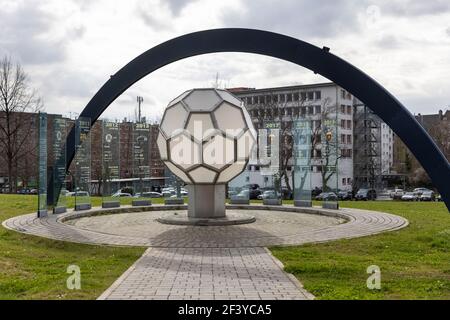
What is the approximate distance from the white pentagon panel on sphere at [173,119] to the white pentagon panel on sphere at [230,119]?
3.66 ft

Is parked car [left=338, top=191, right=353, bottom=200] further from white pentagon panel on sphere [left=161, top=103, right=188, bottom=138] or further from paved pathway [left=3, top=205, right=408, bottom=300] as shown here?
white pentagon panel on sphere [left=161, top=103, right=188, bottom=138]

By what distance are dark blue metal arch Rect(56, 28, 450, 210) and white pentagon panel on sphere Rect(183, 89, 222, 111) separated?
1450 mm

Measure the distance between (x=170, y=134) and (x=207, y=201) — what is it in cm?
261

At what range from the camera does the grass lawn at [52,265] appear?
721 cm

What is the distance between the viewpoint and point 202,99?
15.6 m

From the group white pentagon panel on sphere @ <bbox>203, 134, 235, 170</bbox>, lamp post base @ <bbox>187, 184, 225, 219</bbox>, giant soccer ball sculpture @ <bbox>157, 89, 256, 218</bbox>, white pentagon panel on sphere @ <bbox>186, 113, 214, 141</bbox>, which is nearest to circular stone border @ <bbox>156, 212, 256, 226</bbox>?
lamp post base @ <bbox>187, 184, 225, 219</bbox>

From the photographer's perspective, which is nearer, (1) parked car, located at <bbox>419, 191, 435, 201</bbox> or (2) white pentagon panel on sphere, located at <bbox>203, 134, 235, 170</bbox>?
(2) white pentagon panel on sphere, located at <bbox>203, 134, 235, 170</bbox>

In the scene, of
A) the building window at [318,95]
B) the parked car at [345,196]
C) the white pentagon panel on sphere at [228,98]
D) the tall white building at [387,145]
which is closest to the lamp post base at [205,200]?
the white pentagon panel on sphere at [228,98]

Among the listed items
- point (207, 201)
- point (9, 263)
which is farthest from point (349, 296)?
point (207, 201)

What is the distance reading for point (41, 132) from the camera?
56.3ft

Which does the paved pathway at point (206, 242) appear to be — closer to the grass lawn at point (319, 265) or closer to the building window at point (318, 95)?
the grass lawn at point (319, 265)

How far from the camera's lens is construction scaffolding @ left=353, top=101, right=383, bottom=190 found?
71.3 meters
